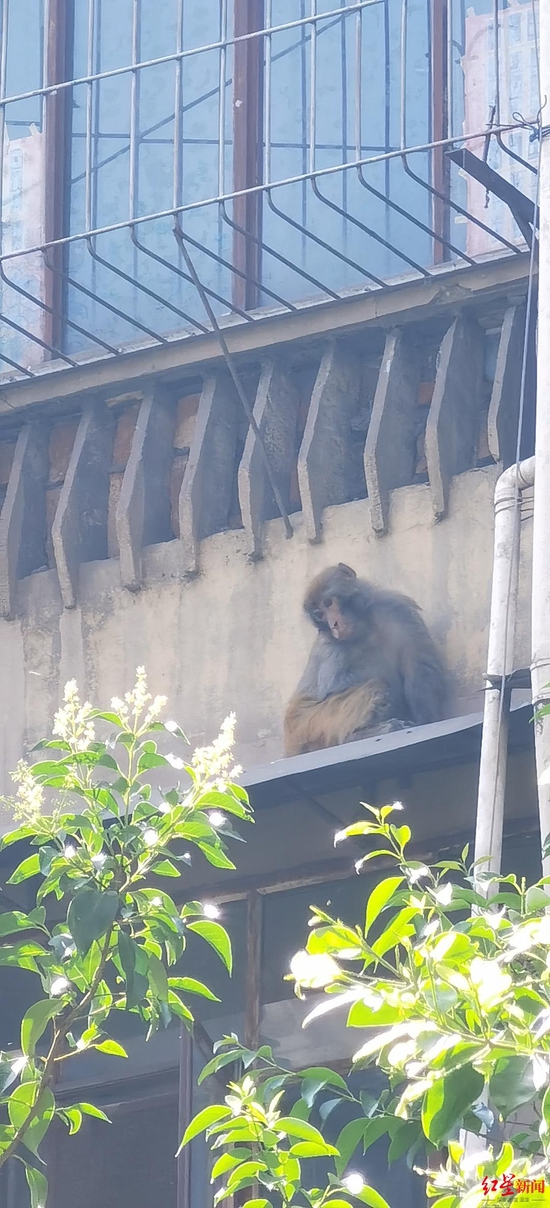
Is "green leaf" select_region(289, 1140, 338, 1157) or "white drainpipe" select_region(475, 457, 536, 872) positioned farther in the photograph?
"white drainpipe" select_region(475, 457, 536, 872)

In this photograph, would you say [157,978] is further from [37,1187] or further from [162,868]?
[37,1187]

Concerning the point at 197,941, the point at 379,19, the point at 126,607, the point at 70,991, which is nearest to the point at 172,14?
the point at 379,19

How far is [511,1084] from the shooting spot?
379 cm

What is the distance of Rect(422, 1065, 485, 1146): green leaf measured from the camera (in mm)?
3852

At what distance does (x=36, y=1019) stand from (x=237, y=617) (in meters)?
4.99

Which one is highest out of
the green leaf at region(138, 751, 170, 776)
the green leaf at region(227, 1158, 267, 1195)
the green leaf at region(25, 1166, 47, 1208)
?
the green leaf at region(138, 751, 170, 776)

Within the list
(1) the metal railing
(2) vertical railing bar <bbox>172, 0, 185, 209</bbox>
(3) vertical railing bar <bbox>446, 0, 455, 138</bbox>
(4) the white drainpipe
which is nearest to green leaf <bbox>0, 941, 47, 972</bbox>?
(4) the white drainpipe

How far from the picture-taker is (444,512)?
9.27 meters

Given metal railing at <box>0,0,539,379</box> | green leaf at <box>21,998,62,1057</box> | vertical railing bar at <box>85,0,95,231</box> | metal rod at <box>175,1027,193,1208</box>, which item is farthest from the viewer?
metal railing at <box>0,0,539,379</box>

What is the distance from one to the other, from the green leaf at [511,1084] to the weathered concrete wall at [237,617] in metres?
5.16

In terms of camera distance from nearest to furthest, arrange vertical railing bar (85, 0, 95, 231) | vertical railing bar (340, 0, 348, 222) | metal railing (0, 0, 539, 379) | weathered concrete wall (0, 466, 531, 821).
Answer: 1. weathered concrete wall (0, 466, 531, 821)
2. vertical railing bar (85, 0, 95, 231)
3. metal railing (0, 0, 539, 379)
4. vertical railing bar (340, 0, 348, 222)

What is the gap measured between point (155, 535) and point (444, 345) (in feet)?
5.28

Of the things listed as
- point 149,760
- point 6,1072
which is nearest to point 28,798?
point 149,760

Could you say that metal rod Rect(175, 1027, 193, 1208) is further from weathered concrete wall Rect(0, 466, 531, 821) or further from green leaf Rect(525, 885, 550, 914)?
green leaf Rect(525, 885, 550, 914)
